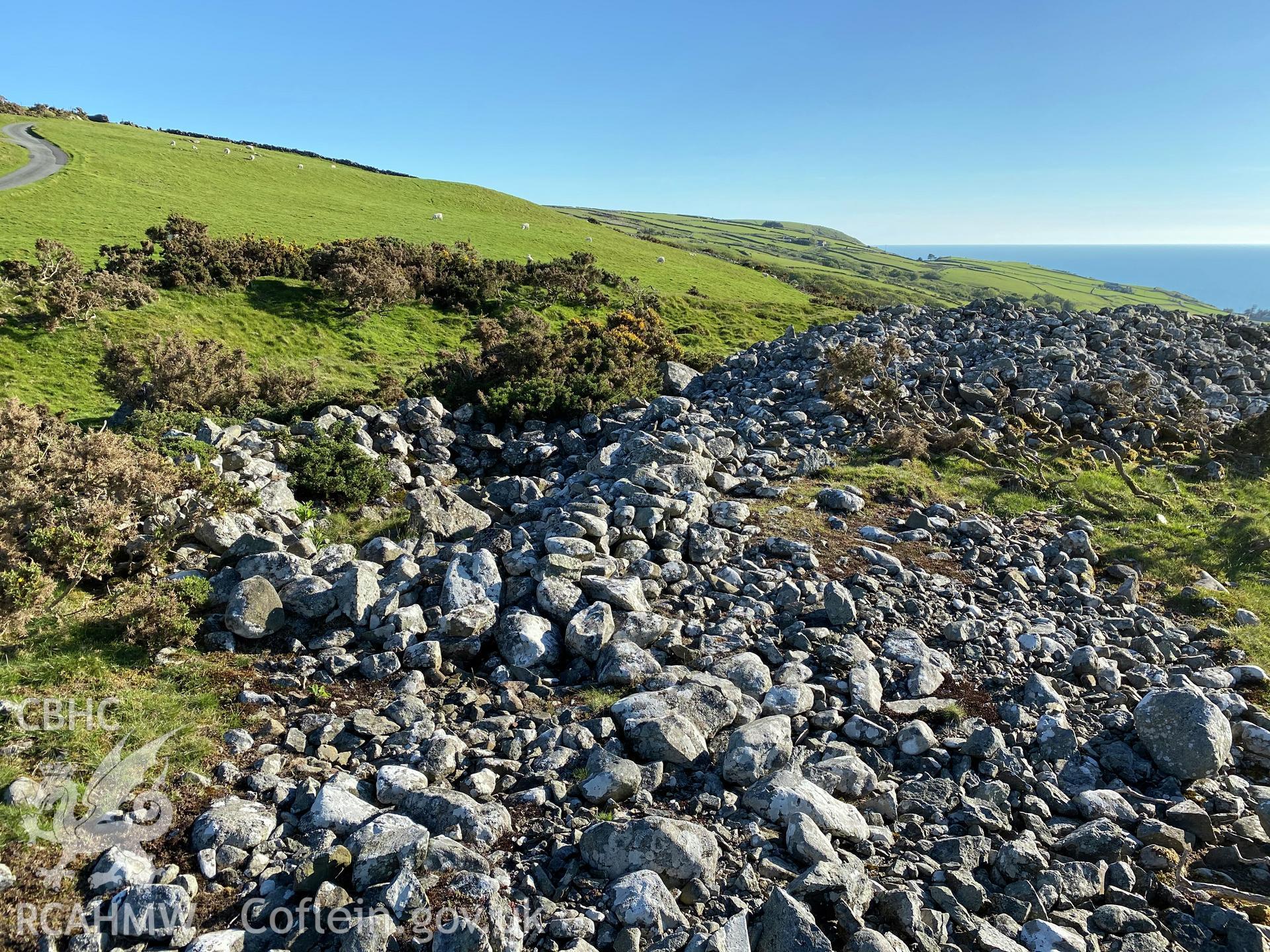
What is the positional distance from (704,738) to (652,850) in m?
1.68

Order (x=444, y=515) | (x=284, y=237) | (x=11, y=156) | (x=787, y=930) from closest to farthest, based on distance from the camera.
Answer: (x=787, y=930) < (x=444, y=515) < (x=284, y=237) < (x=11, y=156)

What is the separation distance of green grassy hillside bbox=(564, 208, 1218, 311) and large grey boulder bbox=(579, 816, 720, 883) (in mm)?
71915

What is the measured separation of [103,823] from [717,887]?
→ 460 centimetres

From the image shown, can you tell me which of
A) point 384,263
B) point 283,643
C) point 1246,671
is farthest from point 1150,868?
point 384,263

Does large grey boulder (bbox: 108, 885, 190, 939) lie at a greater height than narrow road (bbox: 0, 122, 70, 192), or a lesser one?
lesser

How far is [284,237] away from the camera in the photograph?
37312 mm

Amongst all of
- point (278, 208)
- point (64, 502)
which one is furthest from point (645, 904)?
point (278, 208)

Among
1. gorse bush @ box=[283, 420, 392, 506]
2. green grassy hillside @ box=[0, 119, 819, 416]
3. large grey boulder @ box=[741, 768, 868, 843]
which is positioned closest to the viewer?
large grey boulder @ box=[741, 768, 868, 843]

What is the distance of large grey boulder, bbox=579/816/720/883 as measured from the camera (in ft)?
15.9

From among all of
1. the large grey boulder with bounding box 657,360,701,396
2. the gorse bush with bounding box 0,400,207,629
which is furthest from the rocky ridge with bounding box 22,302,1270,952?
the large grey boulder with bounding box 657,360,701,396

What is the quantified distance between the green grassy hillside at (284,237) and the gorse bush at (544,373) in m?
4.66

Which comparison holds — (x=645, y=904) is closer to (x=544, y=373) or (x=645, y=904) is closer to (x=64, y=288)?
(x=544, y=373)

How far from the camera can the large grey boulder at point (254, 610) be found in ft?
24.4

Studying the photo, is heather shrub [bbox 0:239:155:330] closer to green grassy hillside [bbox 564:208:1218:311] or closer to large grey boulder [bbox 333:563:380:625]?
large grey boulder [bbox 333:563:380:625]
